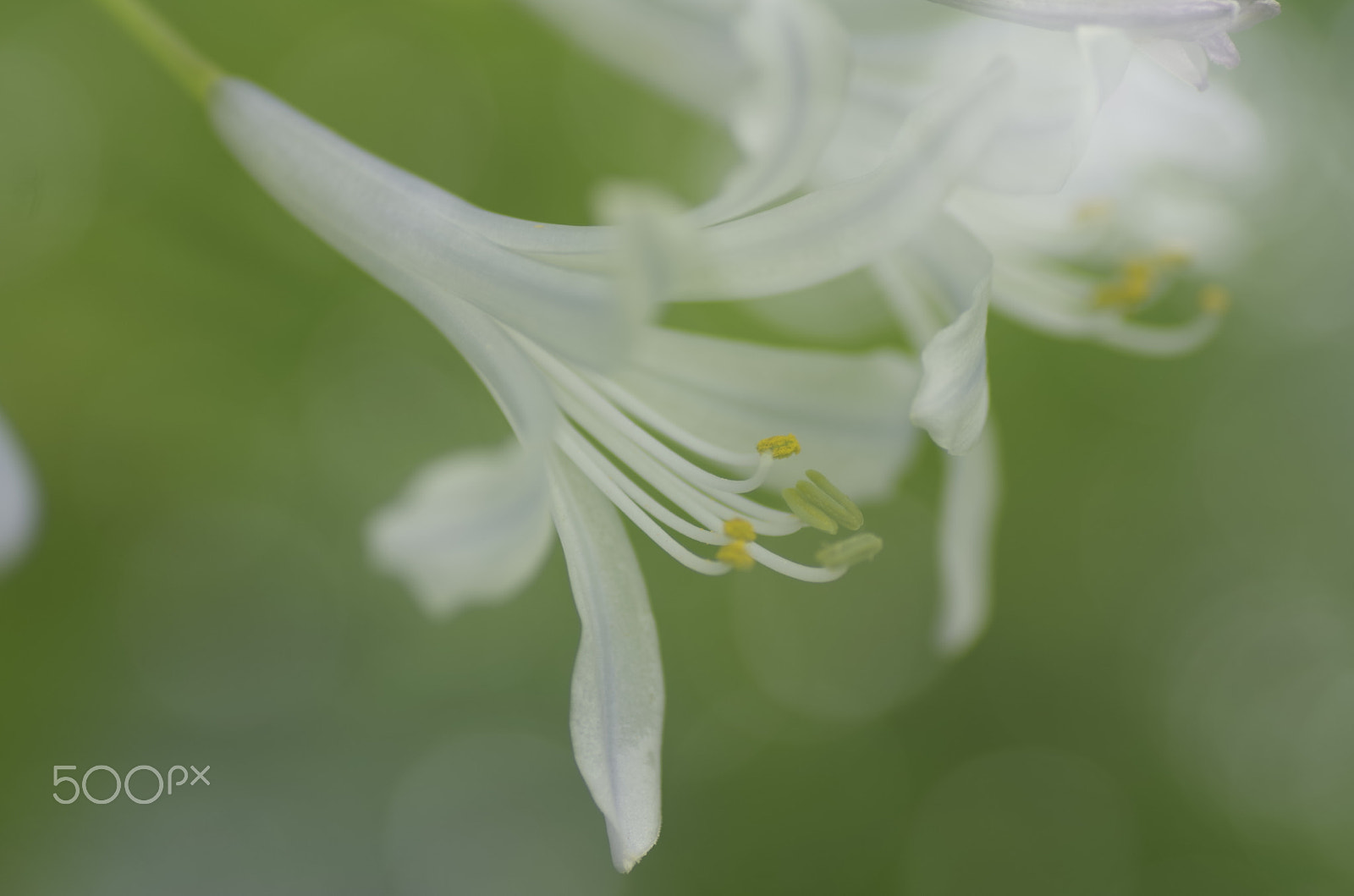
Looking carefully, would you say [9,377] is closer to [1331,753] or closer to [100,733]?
[100,733]

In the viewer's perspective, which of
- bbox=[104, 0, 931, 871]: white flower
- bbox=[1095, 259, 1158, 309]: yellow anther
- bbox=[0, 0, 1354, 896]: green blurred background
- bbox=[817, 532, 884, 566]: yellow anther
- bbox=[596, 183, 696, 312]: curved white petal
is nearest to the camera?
bbox=[596, 183, 696, 312]: curved white petal

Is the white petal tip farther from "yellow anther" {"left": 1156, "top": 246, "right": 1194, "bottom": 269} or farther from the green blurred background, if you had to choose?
the green blurred background

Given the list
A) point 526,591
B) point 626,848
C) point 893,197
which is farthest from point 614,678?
point 526,591

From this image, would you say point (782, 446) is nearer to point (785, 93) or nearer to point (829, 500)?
point (829, 500)

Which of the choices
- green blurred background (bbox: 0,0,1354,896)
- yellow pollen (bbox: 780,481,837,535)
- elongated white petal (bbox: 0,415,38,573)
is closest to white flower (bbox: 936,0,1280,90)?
yellow pollen (bbox: 780,481,837,535)

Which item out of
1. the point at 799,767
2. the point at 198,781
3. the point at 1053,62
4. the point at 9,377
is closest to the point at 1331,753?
the point at 799,767

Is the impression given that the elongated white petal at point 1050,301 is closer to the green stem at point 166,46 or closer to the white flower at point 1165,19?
the white flower at point 1165,19

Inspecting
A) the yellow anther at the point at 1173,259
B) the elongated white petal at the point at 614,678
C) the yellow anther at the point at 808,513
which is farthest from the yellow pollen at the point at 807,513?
the yellow anther at the point at 1173,259
